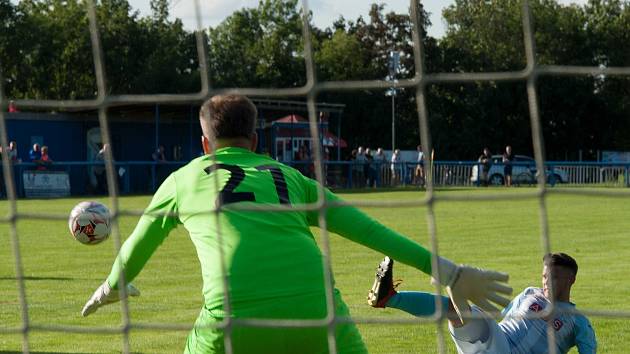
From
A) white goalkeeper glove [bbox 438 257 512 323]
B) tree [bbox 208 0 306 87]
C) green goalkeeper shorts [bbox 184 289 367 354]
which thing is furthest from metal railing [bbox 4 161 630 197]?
white goalkeeper glove [bbox 438 257 512 323]

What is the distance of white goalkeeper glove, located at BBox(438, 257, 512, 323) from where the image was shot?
370cm

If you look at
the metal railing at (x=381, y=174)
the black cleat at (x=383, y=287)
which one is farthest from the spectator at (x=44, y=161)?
the black cleat at (x=383, y=287)

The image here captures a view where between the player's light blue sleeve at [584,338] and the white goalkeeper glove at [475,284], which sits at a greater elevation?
the white goalkeeper glove at [475,284]

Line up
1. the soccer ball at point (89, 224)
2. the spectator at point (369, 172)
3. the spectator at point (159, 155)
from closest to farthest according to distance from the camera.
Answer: the soccer ball at point (89, 224), the spectator at point (159, 155), the spectator at point (369, 172)

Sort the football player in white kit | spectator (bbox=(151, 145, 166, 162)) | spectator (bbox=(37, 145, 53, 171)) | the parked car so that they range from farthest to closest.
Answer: the parked car < spectator (bbox=(151, 145, 166, 162)) < spectator (bbox=(37, 145, 53, 171)) < the football player in white kit

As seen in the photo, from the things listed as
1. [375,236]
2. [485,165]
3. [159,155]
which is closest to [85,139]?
[159,155]

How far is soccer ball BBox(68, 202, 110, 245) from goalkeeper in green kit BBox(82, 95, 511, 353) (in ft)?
9.52

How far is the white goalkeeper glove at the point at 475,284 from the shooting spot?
370 centimetres

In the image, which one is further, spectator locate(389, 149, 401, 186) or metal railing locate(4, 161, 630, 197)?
spectator locate(389, 149, 401, 186)

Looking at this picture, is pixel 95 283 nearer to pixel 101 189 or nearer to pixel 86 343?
pixel 86 343

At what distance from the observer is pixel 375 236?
3.90 metres

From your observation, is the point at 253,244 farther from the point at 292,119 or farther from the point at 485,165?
the point at 485,165

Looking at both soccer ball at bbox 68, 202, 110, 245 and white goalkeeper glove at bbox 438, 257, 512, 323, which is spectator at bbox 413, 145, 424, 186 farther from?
white goalkeeper glove at bbox 438, 257, 512, 323

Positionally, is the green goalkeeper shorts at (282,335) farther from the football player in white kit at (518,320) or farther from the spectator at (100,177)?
the spectator at (100,177)
